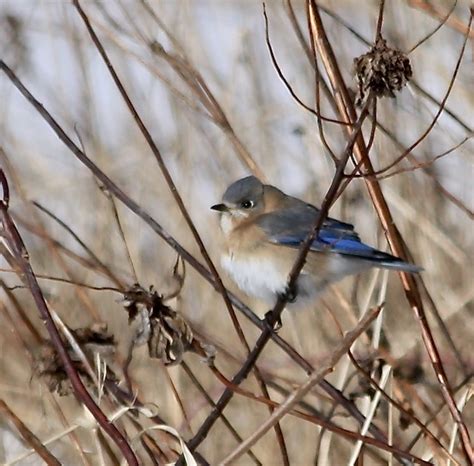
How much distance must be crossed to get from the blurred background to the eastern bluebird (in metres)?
0.33

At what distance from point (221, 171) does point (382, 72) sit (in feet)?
8.29

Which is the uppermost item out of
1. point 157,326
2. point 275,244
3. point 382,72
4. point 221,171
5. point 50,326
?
point 221,171

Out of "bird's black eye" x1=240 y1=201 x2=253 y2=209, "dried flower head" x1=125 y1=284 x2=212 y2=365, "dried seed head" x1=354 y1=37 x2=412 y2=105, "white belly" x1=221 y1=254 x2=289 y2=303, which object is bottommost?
"dried flower head" x1=125 y1=284 x2=212 y2=365

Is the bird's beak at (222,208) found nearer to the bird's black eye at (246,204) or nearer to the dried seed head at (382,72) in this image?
the bird's black eye at (246,204)

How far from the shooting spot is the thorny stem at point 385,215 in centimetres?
194

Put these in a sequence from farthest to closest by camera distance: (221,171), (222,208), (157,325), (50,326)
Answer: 1. (221,171)
2. (222,208)
3. (157,325)
4. (50,326)

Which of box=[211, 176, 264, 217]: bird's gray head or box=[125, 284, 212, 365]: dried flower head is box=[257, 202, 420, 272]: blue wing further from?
box=[125, 284, 212, 365]: dried flower head

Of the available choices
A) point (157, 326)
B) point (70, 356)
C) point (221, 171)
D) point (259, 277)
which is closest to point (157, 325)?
point (157, 326)

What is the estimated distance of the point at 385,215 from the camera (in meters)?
2.01

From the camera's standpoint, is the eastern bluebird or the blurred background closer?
the eastern bluebird

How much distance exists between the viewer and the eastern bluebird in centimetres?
300

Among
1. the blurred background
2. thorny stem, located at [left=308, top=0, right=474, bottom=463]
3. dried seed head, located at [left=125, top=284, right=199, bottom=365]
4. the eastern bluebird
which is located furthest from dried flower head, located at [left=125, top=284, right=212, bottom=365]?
the blurred background

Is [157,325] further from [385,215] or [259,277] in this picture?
[259,277]

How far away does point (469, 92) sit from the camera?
3.73 metres
